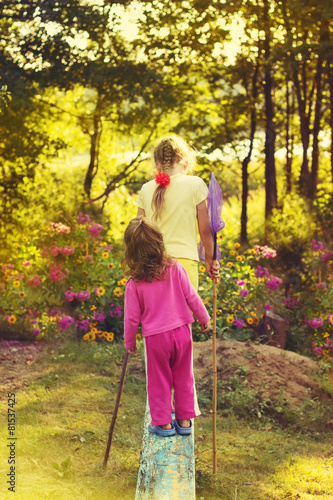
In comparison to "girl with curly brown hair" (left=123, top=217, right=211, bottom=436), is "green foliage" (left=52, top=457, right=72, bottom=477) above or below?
below

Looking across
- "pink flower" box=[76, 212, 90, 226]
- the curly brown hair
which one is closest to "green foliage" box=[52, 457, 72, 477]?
the curly brown hair

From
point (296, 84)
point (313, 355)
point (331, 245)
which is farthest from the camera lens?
point (296, 84)

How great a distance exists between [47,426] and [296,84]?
9.09m

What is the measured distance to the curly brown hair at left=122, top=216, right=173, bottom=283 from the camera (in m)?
2.63

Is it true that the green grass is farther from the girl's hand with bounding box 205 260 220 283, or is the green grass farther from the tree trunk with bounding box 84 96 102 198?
the tree trunk with bounding box 84 96 102 198

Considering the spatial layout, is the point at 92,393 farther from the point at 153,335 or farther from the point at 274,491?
the point at 153,335

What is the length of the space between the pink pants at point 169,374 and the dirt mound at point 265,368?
1967 millimetres

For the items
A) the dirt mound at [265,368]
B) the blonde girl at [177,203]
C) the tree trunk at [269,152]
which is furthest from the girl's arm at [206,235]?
the tree trunk at [269,152]

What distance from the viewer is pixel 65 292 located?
5746 millimetres

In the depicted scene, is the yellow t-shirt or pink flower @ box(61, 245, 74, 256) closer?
the yellow t-shirt

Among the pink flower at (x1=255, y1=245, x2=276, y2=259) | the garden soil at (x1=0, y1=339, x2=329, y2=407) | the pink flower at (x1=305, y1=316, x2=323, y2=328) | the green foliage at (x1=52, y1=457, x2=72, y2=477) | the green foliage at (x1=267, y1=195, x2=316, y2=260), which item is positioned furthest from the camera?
the green foliage at (x1=267, y1=195, x2=316, y2=260)

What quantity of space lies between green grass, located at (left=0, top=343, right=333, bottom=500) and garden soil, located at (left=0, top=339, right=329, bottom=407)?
167 mm

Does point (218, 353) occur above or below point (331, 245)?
below

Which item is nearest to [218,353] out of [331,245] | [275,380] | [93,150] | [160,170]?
[275,380]
